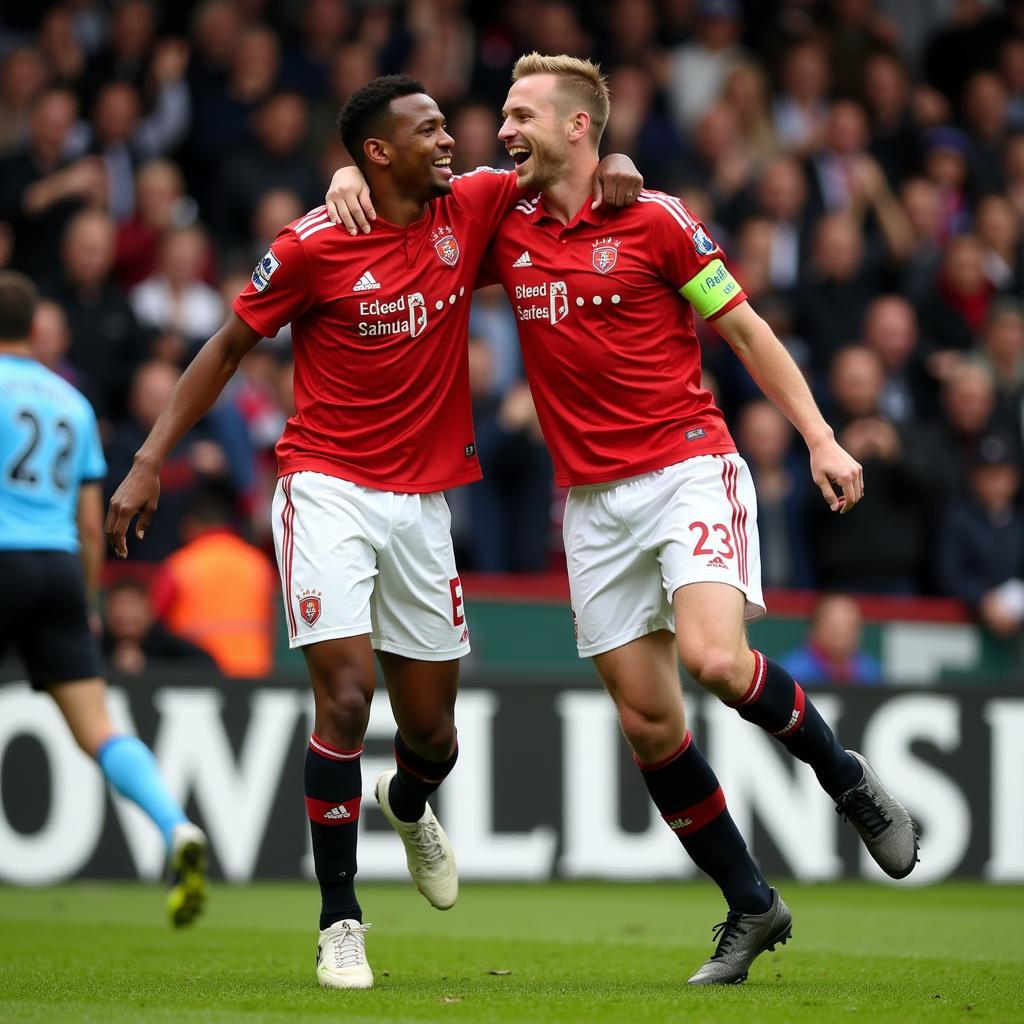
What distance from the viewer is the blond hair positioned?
642cm

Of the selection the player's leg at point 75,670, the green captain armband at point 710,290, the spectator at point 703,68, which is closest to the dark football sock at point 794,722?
the green captain armband at point 710,290

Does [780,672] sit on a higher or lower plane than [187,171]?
lower

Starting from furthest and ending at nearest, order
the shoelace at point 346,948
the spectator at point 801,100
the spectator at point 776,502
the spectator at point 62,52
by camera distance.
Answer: the spectator at point 801,100 → the spectator at point 62,52 → the spectator at point 776,502 → the shoelace at point 346,948

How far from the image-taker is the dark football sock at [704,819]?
246 inches

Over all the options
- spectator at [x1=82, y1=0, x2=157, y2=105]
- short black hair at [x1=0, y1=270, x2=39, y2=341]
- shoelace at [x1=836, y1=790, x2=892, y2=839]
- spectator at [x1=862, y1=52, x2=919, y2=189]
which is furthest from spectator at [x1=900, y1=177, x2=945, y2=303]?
shoelace at [x1=836, y1=790, x2=892, y2=839]

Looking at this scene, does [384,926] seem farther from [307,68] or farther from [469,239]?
[307,68]

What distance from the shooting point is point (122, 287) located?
12609 millimetres

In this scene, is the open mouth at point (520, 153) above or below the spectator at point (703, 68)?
below

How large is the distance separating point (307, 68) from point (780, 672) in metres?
9.22

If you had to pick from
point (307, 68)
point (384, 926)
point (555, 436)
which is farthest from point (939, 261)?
point (555, 436)

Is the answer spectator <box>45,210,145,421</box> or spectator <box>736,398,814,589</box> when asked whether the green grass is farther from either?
spectator <box>45,210,145,421</box>

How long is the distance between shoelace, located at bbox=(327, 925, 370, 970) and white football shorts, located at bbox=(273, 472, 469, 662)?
932 mm

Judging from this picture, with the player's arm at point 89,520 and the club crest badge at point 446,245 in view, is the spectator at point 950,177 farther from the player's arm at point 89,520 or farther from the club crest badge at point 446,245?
the club crest badge at point 446,245

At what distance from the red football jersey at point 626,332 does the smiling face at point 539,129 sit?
0.67 ft
